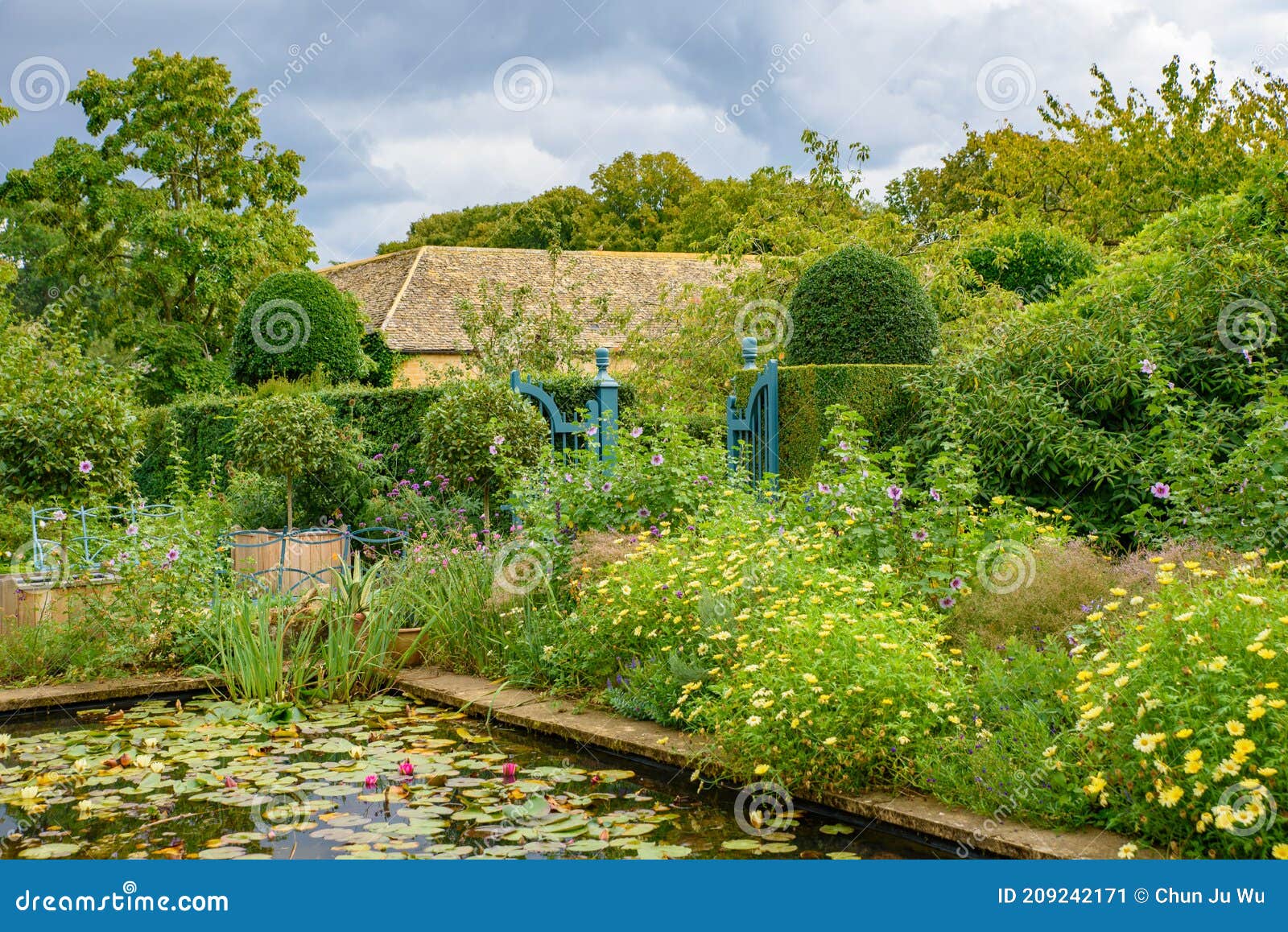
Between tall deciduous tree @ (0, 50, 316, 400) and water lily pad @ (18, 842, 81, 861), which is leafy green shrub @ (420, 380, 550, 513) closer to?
water lily pad @ (18, 842, 81, 861)

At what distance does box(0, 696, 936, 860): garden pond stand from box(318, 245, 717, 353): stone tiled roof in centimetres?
1844

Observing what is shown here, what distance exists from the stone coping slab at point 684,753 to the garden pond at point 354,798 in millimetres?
75

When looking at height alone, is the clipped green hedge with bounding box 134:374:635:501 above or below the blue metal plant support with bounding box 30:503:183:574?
above

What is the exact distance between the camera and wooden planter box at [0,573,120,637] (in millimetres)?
6516

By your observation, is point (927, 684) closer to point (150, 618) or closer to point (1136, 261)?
point (150, 618)

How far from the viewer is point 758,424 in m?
8.62

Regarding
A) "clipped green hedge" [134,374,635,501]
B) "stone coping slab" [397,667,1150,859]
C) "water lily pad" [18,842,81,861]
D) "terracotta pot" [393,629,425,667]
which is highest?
"clipped green hedge" [134,374,635,501]

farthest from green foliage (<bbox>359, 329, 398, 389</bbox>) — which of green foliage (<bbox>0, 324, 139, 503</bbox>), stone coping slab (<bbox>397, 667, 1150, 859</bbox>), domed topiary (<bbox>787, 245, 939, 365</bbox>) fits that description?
stone coping slab (<bbox>397, 667, 1150, 859</bbox>)

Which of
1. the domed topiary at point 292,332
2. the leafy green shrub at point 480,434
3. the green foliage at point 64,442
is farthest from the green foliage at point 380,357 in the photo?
the green foliage at point 64,442

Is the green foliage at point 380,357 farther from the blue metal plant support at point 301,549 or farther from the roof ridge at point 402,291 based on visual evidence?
the blue metal plant support at point 301,549

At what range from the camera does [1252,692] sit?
10.1 ft

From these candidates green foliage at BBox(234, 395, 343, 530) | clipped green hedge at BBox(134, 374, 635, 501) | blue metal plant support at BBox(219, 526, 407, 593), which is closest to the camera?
blue metal plant support at BBox(219, 526, 407, 593)

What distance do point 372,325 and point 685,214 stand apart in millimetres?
12363

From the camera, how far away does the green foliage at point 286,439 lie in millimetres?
10250
